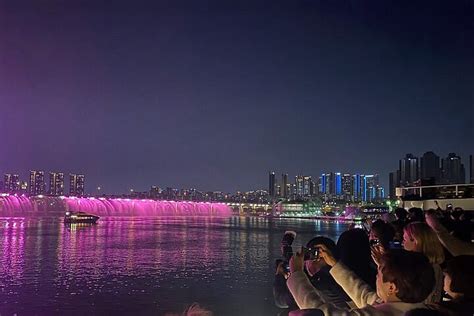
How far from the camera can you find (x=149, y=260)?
68.6ft

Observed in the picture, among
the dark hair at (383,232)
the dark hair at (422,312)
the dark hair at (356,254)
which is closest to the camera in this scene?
the dark hair at (422,312)

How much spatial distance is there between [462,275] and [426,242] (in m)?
0.64

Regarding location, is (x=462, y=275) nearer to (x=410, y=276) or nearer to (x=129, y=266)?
(x=410, y=276)

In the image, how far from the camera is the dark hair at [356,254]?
13.9 feet

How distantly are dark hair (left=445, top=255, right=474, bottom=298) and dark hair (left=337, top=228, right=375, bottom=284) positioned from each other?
3.10 ft

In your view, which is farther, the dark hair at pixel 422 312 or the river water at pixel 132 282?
the river water at pixel 132 282

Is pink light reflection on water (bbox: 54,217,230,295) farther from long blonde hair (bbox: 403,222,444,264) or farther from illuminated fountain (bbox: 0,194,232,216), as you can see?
illuminated fountain (bbox: 0,194,232,216)

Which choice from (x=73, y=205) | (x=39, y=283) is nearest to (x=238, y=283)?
(x=39, y=283)

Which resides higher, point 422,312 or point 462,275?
point 462,275

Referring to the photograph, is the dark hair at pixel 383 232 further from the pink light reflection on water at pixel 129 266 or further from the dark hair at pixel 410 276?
the pink light reflection on water at pixel 129 266

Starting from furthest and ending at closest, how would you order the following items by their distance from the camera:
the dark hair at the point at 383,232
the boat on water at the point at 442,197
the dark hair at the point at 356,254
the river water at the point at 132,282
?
the boat on water at the point at 442,197
the river water at the point at 132,282
the dark hair at the point at 383,232
the dark hair at the point at 356,254

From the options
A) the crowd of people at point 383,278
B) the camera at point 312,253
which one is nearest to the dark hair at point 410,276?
the crowd of people at point 383,278

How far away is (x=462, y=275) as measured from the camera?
130 inches

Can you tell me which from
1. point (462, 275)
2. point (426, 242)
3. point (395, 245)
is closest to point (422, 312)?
point (462, 275)
